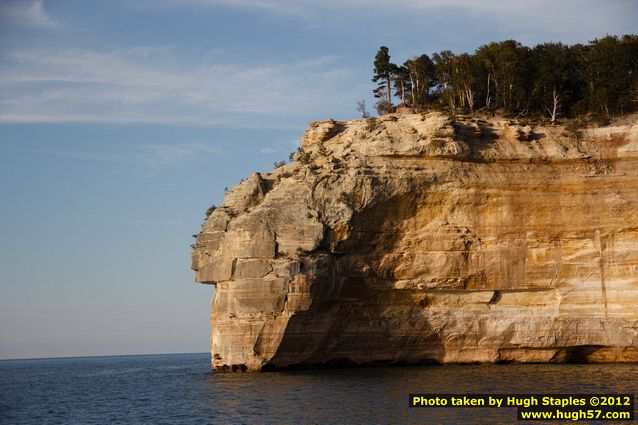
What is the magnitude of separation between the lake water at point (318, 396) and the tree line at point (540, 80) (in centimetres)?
1757

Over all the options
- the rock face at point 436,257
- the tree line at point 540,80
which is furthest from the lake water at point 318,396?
the tree line at point 540,80

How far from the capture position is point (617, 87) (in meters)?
47.3

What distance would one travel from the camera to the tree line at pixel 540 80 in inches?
1875

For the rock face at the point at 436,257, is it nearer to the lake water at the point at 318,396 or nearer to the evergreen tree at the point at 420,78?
the lake water at the point at 318,396

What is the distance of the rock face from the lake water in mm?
1768

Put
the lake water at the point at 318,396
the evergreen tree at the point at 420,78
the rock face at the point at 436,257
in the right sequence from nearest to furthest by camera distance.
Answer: the lake water at the point at 318,396 < the rock face at the point at 436,257 < the evergreen tree at the point at 420,78

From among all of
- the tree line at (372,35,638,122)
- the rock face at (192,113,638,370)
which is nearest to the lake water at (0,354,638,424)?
the rock face at (192,113,638,370)

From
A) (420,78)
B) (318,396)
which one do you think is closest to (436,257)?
(318,396)

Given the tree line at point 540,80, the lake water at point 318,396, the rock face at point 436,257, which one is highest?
the tree line at point 540,80

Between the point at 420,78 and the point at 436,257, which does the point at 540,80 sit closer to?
the point at 420,78

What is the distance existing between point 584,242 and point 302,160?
53.9ft

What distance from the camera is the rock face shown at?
39.7 m

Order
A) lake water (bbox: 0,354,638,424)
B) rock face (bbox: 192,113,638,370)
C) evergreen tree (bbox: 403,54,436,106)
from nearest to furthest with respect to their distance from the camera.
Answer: lake water (bbox: 0,354,638,424), rock face (bbox: 192,113,638,370), evergreen tree (bbox: 403,54,436,106)

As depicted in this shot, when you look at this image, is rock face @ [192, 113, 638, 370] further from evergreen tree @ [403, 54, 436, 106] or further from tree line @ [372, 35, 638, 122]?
evergreen tree @ [403, 54, 436, 106]
